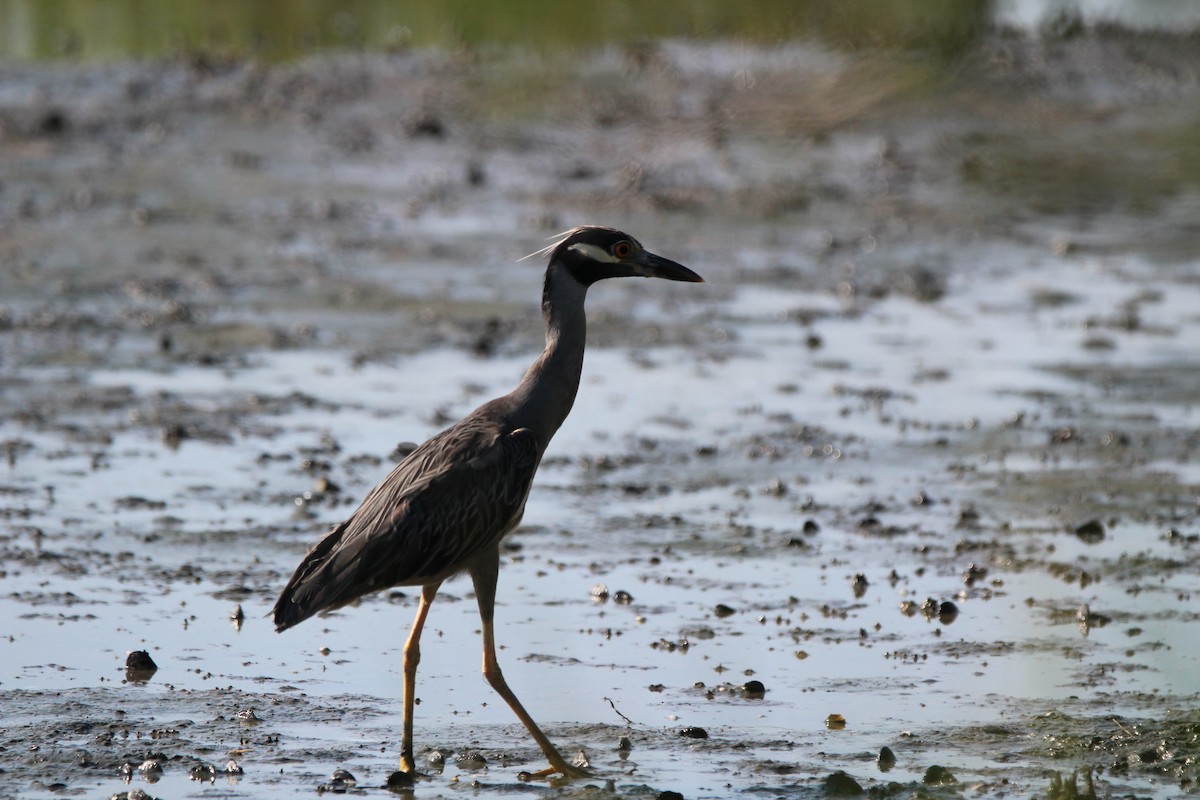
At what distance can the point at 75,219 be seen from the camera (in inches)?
577

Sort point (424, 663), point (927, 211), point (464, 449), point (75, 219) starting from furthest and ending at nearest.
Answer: point (927, 211)
point (75, 219)
point (424, 663)
point (464, 449)

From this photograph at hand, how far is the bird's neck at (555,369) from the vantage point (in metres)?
6.19

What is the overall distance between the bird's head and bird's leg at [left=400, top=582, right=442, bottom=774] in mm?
1258

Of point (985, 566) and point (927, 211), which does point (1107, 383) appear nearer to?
point (985, 566)

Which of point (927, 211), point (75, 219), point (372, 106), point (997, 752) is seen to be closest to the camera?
point (997, 752)

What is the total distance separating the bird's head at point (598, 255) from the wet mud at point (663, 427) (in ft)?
1.50

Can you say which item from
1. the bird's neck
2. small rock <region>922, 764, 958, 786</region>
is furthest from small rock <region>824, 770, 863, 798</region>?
the bird's neck

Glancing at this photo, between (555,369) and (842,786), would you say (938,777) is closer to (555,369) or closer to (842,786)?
(842,786)

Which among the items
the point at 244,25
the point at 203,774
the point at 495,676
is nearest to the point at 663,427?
the point at 495,676

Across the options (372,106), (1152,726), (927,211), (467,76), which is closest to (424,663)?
(467,76)

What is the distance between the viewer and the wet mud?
5.26m

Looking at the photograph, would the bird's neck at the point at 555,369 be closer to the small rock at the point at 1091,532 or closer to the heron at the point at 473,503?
the heron at the point at 473,503

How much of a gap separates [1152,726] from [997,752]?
55 cm

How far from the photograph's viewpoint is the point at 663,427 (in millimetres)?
10195
